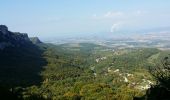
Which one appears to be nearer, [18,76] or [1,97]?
[1,97]

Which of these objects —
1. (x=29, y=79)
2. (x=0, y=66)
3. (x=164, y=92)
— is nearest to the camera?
(x=164, y=92)

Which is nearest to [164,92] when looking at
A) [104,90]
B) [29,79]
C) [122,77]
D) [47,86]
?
[104,90]

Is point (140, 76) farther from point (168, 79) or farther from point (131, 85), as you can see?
point (168, 79)

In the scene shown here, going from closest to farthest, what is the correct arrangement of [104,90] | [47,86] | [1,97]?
[1,97] < [104,90] < [47,86]

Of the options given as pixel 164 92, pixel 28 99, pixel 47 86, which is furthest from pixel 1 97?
pixel 47 86

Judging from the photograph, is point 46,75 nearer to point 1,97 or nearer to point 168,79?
point 1,97

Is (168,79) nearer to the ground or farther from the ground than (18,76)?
farther from the ground

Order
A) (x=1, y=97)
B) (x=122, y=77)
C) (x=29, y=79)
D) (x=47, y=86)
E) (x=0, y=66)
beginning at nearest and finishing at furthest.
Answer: (x=1, y=97) < (x=47, y=86) < (x=29, y=79) < (x=0, y=66) < (x=122, y=77)

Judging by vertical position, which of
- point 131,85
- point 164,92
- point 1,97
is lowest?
point 131,85

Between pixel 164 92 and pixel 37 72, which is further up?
pixel 164 92
